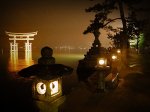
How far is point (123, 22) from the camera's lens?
22516 mm

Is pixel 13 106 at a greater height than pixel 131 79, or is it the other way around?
pixel 131 79

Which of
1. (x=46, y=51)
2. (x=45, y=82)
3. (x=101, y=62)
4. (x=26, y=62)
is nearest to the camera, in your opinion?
(x=45, y=82)

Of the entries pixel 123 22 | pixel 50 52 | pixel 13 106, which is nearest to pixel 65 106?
pixel 50 52

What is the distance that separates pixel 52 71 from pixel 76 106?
4.49 m

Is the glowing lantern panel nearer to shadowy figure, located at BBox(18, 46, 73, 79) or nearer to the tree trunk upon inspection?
shadowy figure, located at BBox(18, 46, 73, 79)

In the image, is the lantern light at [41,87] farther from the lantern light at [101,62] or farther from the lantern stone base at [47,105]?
the lantern light at [101,62]

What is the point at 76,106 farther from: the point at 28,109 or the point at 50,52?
the point at 28,109

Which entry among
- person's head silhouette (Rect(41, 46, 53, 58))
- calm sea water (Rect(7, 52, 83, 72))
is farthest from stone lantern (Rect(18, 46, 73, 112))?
calm sea water (Rect(7, 52, 83, 72))

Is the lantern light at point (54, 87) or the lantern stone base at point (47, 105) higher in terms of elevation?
the lantern light at point (54, 87)

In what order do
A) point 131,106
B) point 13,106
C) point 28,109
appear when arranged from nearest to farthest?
point 131,106 < point 28,109 < point 13,106

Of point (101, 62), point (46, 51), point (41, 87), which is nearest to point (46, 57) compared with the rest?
point (46, 51)

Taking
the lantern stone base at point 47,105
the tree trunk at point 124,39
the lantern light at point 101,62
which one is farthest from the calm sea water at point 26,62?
the lantern stone base at point 47,105

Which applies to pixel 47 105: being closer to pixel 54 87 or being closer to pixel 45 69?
pixel 54 87

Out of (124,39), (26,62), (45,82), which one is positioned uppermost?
(124,39)
